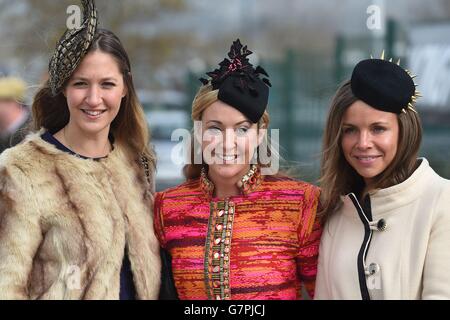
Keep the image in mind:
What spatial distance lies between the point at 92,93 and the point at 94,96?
0.02m

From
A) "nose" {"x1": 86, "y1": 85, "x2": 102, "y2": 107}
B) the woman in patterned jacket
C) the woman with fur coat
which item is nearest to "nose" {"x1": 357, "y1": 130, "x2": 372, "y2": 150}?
the woman in patterned jacket

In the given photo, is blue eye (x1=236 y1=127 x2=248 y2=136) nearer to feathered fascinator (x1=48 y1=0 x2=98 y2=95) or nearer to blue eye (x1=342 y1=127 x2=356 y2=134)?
blue eye (x1=342 y1=127 x2=356 y2=134)

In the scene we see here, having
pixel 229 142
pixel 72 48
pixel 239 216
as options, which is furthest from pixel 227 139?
pixel 72 48

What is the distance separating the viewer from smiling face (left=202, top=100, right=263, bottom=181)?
3311 millimetres

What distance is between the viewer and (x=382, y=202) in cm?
320

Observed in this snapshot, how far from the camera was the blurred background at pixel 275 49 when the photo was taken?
25.4 ft

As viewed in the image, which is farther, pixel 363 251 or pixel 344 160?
pixel 344 160

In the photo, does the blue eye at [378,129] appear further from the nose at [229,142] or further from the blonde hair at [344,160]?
the nose at [229,142]

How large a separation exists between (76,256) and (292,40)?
21.9m

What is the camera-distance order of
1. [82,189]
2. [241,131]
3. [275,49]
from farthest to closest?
Answer: [275,49]
[241,131]
[82,189]

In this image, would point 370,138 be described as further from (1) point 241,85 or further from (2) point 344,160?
(1) point 241,85
